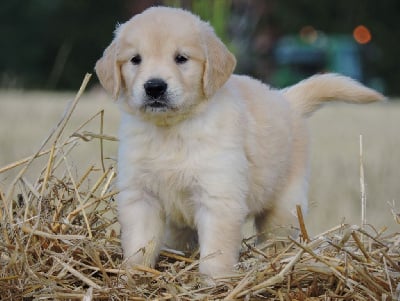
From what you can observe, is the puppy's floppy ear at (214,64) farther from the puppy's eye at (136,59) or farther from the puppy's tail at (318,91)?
the puppy's tail at (318,91)

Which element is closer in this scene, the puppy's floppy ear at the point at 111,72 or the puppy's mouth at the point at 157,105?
the puppy's mouth at the point at 157,105

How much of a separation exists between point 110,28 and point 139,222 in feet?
99.6

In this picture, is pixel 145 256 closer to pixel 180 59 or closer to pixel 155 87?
pixel 155 87

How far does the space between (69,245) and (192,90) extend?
0.90 m

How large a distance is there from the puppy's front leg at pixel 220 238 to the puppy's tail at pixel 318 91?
1198mm

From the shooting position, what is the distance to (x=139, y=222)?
4191 millimetres

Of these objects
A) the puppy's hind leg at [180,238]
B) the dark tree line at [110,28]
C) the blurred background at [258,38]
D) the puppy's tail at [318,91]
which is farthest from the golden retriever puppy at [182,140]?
the dark tree line at [110,28]

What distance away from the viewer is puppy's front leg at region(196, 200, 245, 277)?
3.92 meters

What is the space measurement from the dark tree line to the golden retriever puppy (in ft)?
87.5

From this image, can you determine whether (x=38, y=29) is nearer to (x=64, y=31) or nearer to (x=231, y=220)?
(x=64, y=31)

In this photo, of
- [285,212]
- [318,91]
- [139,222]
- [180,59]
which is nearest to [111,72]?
[180,59]

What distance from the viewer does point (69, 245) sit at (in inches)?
148

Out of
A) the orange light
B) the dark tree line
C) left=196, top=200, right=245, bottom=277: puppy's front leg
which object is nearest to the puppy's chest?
left=196, top=200, right=245, bottom=277: puppy's front leg

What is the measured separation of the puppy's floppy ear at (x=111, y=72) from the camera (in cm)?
430
